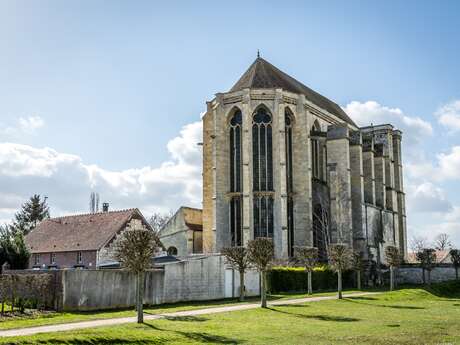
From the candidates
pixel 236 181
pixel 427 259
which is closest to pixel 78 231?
pixel 236 181

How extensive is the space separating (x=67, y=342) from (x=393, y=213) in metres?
52.4

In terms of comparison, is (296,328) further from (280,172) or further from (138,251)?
(280,172)

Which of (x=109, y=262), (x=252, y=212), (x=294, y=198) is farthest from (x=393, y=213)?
(x=109, y=262)

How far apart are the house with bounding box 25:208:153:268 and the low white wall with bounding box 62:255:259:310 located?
9.02 meters

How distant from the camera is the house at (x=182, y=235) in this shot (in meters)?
50.5

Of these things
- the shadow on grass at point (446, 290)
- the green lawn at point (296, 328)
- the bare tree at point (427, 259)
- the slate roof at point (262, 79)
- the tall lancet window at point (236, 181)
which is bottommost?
the shadow on grass at point (446, 290)

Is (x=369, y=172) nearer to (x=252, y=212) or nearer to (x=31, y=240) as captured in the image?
(x=252, y=212)

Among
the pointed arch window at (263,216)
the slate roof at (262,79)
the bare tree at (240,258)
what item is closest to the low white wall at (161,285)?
the bare tree at (240,258)

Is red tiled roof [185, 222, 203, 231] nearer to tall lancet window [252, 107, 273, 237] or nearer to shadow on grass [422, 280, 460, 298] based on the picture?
tall lancet window [252, 107, 273, 237]

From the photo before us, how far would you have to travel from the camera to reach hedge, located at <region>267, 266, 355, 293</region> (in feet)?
123

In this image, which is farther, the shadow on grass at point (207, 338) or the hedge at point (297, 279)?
the hedge at point (297, 279)

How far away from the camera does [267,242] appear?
1174 inches

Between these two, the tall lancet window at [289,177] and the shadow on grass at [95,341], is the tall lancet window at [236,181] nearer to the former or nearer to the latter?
the tall lancet window at [289,177]

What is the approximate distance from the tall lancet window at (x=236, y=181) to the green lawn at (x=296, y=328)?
64.4ft
